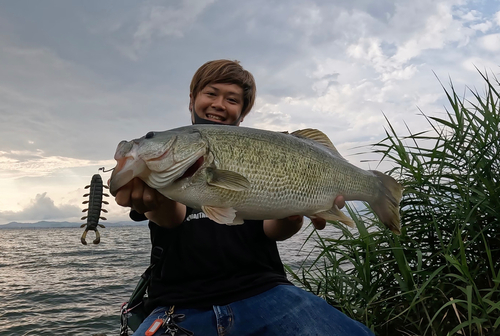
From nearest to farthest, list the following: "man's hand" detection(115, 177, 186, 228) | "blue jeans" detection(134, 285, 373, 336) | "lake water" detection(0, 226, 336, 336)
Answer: "man's hand" detection(115, 177, 186, 228), "blue jeans" detection(134, 285, 373, 336), "lake water" detection(0, 226, 336, 336)

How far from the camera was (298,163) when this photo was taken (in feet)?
7.21

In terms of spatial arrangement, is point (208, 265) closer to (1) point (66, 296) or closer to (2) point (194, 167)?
(2) point (194, 167)

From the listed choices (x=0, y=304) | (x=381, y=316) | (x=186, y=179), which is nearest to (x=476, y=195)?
(x=381, y=316)

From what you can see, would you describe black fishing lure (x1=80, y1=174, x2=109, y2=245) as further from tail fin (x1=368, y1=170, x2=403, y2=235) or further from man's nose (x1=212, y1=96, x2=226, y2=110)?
tail fin (x1=368, y1=170, x2=403, y2=235)

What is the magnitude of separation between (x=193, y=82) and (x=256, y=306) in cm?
206

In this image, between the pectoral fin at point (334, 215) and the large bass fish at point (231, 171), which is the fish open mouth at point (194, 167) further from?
the pectoral fin at point (334, 215)

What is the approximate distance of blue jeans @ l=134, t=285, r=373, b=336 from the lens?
2.15m

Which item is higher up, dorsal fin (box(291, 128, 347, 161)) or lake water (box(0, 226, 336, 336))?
dorsal fin (box(291, 128, 347, 161))

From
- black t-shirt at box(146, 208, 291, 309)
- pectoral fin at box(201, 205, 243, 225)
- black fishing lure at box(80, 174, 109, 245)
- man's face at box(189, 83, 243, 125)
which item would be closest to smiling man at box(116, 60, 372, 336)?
black t-shirt at box(146, 208, 291, 309)

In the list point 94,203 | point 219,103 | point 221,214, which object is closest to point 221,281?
point 221,214

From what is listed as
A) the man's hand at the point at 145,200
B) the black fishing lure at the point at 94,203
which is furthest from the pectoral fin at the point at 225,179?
the black fishing lure at the point at 94,203

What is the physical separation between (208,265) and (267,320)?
1.78 feet

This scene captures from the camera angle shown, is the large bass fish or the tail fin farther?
the tail fin

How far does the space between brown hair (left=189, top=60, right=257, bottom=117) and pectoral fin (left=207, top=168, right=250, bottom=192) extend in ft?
4.55
